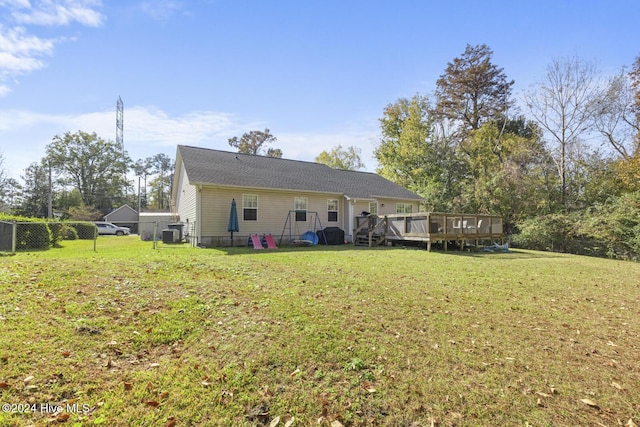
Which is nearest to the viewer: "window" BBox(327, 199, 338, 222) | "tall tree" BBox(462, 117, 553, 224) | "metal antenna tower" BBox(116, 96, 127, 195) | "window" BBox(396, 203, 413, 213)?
"window" BBox(327, 199, 338, 222)

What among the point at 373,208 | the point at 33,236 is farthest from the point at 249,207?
the point at 33,236

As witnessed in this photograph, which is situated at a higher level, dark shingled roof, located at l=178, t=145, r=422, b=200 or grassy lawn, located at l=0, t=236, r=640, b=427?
dark shingled roof, located at l=178, t=145, r=422, b=200

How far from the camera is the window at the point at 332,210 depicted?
17.4 meters

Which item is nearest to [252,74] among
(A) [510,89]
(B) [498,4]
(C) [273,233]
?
(C) [273,233]

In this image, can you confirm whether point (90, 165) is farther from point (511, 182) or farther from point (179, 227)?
point (511, 182)

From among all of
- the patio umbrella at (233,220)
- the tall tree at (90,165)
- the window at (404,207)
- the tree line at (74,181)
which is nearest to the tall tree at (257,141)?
the tree line at (74,181)

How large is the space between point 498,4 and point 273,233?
41.1ft

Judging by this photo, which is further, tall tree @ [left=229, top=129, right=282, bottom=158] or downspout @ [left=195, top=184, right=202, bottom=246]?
Answer: tall tree @ [left=229, top=129, right=282, bottom=158]

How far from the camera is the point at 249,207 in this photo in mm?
14953

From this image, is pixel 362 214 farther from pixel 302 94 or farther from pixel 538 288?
pixel 538 288

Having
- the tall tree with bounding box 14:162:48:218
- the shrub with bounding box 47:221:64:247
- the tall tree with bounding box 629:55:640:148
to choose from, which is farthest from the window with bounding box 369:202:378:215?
the tall tree with bounding box 14:162:48:218

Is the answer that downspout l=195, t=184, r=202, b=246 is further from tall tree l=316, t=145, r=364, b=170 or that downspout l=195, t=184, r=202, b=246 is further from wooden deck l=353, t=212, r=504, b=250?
tall tree l=316, t=145, r=364, b=170

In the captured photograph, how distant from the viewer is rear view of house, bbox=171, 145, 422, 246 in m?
14.0

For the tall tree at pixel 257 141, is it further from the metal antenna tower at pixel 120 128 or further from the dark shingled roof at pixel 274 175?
the dark shingled roof at pixel 274 175
